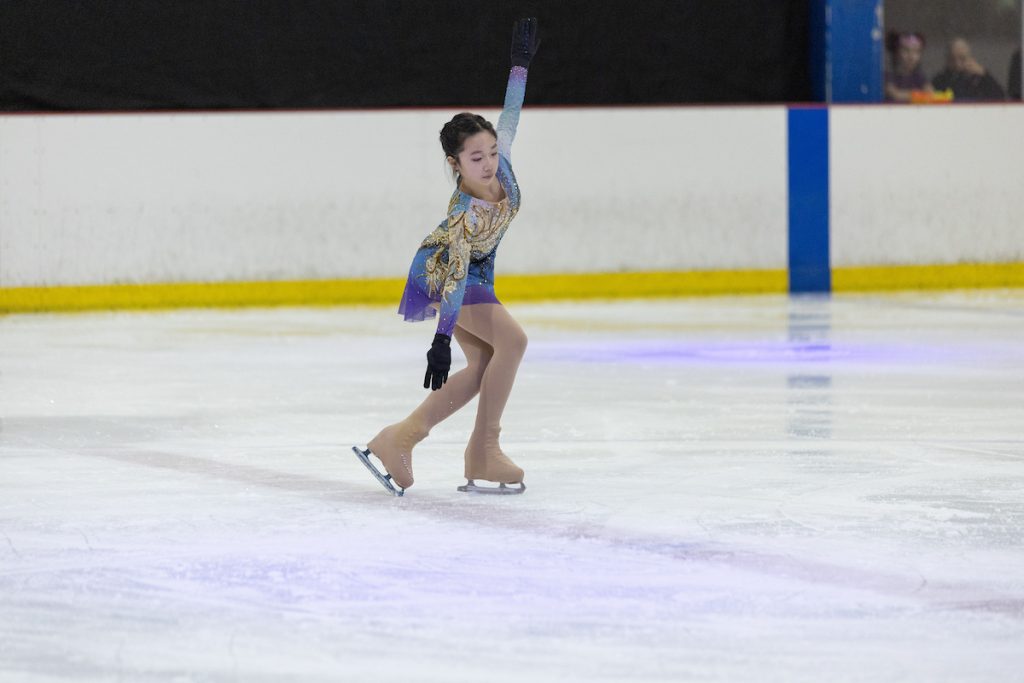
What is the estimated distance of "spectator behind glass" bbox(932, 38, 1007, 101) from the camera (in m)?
11.9

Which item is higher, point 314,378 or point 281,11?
point 281,11

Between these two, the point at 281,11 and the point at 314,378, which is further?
the point at 281,11

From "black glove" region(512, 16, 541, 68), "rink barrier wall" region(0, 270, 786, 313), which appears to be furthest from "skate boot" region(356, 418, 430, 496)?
"rink barrier wall" region(0, 270, 786, 313)

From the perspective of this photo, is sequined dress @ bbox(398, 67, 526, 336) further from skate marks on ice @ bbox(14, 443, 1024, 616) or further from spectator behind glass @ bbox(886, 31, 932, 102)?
spectator behind glass @ bbox(886, 31, 932, 102)

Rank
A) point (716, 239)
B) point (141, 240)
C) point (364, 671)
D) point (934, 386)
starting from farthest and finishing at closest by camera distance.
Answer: point (716, 239)
point (141, 240)
point (934, 386)
point (364, 671)

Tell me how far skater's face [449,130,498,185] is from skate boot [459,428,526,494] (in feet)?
2.09

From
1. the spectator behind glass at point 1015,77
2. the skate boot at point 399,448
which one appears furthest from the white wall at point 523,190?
the skate boot at point 399,448

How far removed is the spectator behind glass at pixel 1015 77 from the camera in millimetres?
12047

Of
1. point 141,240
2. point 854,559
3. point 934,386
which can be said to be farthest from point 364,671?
point 141,240

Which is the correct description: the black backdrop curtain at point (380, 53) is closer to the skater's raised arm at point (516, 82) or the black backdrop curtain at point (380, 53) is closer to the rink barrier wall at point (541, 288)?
the rink barrier wall at point (541, 288)

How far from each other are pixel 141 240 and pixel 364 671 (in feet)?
26.2

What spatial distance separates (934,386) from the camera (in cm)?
640

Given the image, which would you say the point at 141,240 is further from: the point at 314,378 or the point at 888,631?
the point at 888,631

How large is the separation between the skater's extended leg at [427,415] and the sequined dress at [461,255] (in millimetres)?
153
